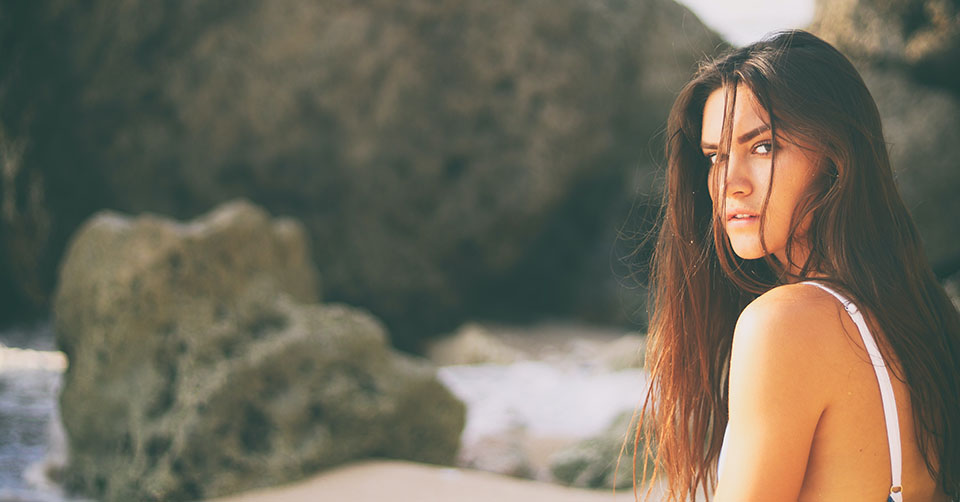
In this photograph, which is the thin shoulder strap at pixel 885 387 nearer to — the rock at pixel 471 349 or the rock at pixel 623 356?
the rock at pixel 623 356

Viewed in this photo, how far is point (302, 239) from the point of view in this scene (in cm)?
473

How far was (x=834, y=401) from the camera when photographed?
1206 mm

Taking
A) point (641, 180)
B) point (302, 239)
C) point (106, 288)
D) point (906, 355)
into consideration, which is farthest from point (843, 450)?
point (641, 180)

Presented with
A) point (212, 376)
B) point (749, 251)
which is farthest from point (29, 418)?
point (749, 251)

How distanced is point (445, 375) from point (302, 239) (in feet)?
7.79

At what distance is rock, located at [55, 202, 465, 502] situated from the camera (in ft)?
11.1

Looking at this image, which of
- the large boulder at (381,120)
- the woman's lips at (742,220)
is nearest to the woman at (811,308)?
the woman's lips at (742,220)

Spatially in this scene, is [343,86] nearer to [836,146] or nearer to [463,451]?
[463,451]

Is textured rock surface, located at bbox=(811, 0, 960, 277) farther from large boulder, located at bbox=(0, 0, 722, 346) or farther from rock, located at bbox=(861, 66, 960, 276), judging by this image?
large boulder, located at bbox=(0, 0, 722, 346)

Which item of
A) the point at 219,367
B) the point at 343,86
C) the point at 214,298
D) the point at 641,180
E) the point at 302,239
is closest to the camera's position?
the point at 219,367

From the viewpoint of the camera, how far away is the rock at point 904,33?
270 inches

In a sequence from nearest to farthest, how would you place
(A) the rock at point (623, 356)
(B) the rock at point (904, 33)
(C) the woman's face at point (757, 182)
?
1. (C) the woman's face at point (757, 182)
2. (A) the rock at point (623, 356)
3. (B) the rock at point (904, 33)

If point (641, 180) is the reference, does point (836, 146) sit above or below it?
above

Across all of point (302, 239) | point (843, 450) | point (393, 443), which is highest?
point (843, 450)
